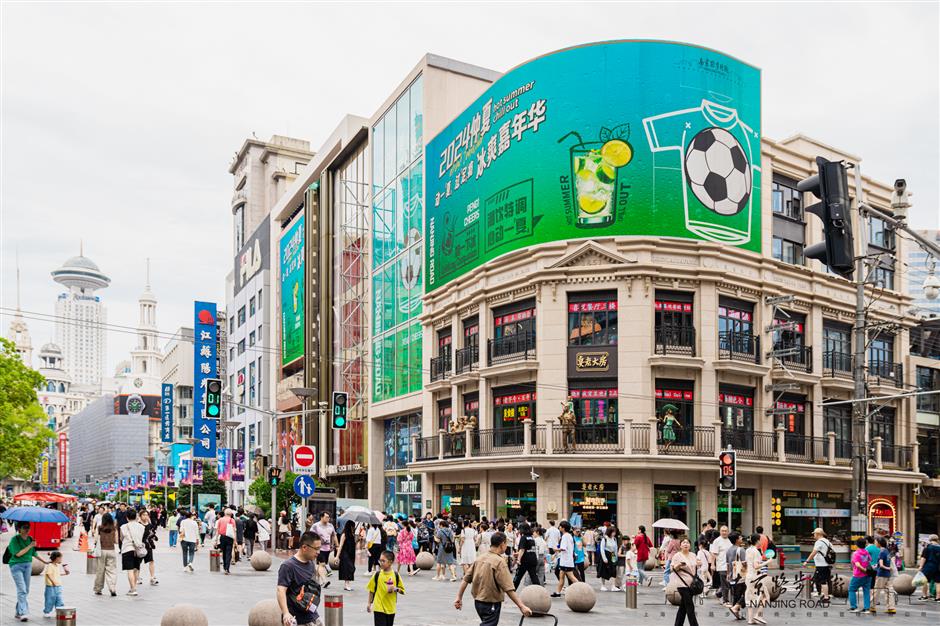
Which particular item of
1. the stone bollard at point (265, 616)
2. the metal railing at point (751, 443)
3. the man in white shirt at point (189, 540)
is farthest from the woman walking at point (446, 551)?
the stone bollard at point (265, 616)

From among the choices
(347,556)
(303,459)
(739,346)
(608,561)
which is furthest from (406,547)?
(739,346)

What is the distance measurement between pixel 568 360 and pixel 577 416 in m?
2.15

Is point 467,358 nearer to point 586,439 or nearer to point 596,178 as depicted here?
point 586,439

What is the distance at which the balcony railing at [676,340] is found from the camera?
116 ft

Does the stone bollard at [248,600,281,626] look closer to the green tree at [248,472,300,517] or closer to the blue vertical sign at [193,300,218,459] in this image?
the green tree at [248,472,300,517]

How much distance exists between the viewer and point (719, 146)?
36.9 m

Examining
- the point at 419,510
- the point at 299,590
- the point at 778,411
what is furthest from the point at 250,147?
the point at 299,590

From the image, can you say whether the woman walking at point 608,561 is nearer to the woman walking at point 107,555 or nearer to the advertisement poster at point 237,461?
the woman walking at point 107,555

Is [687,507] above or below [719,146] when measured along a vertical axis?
below

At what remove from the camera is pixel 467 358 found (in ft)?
138

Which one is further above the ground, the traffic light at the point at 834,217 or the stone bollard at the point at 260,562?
the traffic light at the point at 834,217

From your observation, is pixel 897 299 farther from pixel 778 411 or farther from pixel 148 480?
pixel 148 480

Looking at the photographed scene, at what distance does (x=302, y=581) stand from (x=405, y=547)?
1804 centimetres

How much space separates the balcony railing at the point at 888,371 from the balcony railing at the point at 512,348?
15596 mm
